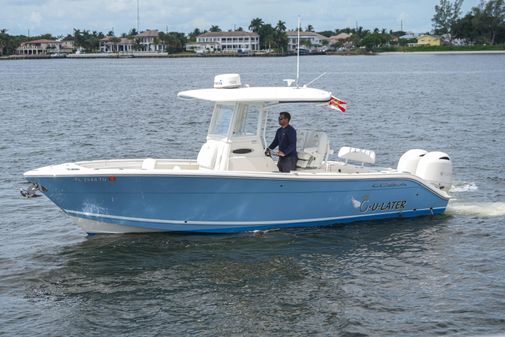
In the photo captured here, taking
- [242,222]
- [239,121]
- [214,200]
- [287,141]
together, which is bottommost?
[242,222]

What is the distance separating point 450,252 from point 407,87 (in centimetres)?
5821

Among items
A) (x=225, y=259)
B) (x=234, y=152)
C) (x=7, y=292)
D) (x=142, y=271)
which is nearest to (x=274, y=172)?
(x=234, y=152)

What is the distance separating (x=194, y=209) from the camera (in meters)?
15.2

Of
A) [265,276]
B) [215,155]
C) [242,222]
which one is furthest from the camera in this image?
[215,155]

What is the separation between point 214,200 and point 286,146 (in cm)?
210

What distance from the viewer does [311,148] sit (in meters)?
16.8

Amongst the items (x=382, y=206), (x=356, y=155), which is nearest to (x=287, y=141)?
(x=356, y=155)

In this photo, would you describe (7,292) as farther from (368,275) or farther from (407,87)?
(407,87)

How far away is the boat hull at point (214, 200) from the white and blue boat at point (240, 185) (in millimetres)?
20

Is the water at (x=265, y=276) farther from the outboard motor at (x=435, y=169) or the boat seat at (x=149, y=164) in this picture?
the boat seat at (x=149, y=164)

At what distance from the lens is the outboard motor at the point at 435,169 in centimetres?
1733

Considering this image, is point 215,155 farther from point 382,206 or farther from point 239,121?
point 382,206

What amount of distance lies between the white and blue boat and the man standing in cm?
23

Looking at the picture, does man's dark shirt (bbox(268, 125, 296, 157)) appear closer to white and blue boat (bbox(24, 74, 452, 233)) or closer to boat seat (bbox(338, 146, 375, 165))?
white and blue boat (bbox(24, 74, 452, 233))
